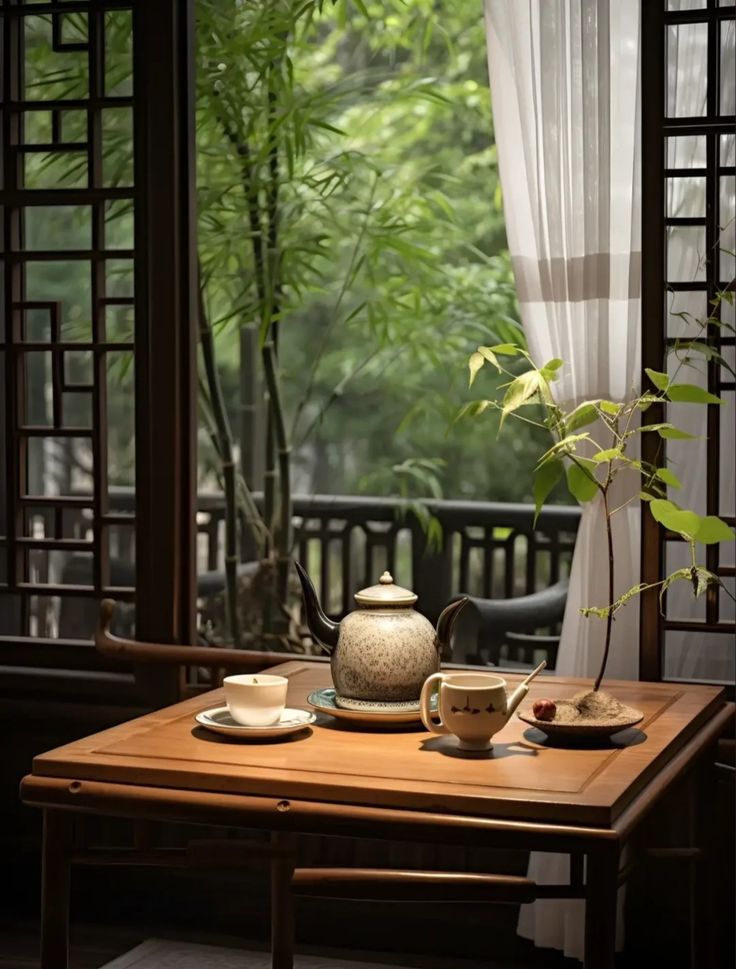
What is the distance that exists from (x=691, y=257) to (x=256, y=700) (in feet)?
4.28

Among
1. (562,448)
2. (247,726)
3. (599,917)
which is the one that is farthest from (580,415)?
(599,917)

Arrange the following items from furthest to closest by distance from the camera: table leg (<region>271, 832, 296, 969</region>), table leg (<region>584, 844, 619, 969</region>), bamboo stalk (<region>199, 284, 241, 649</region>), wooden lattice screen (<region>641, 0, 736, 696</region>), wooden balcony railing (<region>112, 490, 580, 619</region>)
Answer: wooden balcony railing (<region>112, 490, 580, 619</region>), bamboo stalk (<region>199, 284, 241, 649</region>), wooden lattice screen (<region>641, 0, 736, 696</region>), table leg (<region>271, 832, 296, 969</region>), table leg (<region>584, 844, 619, 969</region>)

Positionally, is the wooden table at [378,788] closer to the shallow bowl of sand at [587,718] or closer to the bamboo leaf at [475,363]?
the shallow bowl of sand at [587,718]

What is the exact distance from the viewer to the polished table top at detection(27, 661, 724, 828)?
5.79ft

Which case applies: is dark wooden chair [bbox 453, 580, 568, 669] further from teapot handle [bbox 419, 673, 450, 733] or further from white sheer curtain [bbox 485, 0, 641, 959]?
teapot handle [bbox 419, 673, 450, 733]

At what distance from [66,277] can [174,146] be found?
14.9ft

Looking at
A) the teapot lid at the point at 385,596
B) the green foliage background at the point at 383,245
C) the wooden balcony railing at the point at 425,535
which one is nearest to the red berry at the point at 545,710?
the teapot lid at the point at 385,596

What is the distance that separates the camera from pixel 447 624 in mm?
2188

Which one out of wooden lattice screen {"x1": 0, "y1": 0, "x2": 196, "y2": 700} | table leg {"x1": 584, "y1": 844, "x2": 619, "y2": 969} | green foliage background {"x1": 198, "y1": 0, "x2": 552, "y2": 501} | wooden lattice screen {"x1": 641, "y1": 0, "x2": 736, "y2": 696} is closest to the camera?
table leg {"x1": 584, "y1": 844, "x2": 619, "y2": 969}

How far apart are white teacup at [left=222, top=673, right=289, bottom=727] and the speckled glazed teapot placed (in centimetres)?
13

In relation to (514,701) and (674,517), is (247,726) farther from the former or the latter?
(674,517)

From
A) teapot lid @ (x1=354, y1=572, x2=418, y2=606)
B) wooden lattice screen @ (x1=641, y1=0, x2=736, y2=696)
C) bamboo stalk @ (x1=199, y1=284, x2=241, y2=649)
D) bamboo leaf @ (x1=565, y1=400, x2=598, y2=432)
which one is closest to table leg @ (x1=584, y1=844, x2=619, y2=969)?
teapot lid @ (x1=354, y1=572, x2=418, y2=606)

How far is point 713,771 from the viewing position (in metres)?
2.44

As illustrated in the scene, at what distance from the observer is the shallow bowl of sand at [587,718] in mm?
2023
